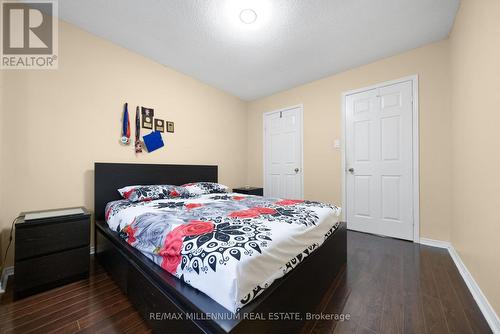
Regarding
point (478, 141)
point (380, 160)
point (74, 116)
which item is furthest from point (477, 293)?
point (74, 116)

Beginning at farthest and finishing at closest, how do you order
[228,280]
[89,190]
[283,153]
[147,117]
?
[283,153] < [147,117] < [89,190] < [228,280]

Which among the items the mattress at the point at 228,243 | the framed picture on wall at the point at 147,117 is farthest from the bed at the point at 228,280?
the framed picture on wall at the point at 147,117

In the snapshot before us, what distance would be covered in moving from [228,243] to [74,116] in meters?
2.28

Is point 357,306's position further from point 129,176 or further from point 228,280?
point 129,176

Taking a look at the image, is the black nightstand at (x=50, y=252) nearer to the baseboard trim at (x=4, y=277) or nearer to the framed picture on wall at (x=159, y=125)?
the baseboard trim at (x=4, y=277)

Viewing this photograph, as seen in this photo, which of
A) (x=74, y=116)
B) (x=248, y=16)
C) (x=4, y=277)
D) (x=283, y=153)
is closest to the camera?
(x=4, y=277)

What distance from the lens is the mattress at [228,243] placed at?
0.84m

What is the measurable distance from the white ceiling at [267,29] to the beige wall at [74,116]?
269mm

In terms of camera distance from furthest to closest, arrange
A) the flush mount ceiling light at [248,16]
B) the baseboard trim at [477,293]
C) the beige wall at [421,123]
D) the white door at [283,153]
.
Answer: the white door at [283,153], the beige wall at [421,123], the flush mount ceiling light at [248,16], the baseboard trim at [477,293]

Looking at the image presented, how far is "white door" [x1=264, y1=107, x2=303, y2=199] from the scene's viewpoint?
3633 mm

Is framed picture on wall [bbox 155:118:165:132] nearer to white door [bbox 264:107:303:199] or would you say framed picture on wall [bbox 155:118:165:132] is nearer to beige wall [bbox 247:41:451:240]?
white door [bbox 264:107:303:199]

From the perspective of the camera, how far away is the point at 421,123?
246 centimetres

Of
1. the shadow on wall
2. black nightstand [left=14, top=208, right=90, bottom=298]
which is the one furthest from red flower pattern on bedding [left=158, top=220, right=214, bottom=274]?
the shadow on wall

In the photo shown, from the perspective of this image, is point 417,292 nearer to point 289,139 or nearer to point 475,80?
point 475,80
